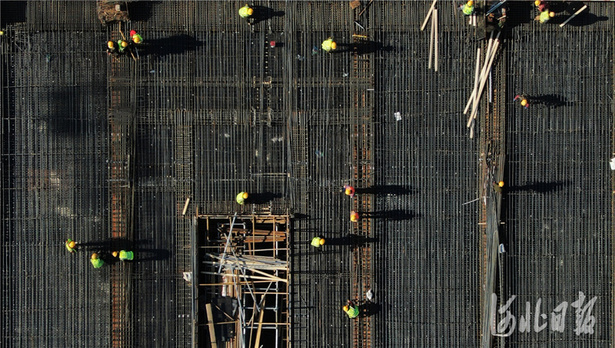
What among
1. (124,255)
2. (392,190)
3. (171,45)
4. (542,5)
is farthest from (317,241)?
(542,5)

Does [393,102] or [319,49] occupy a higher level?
[319,49]

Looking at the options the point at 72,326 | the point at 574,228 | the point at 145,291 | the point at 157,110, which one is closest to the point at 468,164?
the point at 574,228

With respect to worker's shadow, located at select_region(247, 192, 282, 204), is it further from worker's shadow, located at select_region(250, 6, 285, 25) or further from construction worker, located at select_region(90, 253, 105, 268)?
worker's shadow, located at select_region(250, 6, 285, 25)

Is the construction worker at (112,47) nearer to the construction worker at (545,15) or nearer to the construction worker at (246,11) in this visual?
the construction worker at (246,11)

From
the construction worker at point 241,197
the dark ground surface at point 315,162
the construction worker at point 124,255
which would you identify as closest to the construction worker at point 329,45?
the dark ground surface at point 315,162

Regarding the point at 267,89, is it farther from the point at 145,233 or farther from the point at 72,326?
the point at 72,326

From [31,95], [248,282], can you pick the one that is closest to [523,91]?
[248,282]

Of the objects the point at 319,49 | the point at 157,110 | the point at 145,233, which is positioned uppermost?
the point at 319,49
